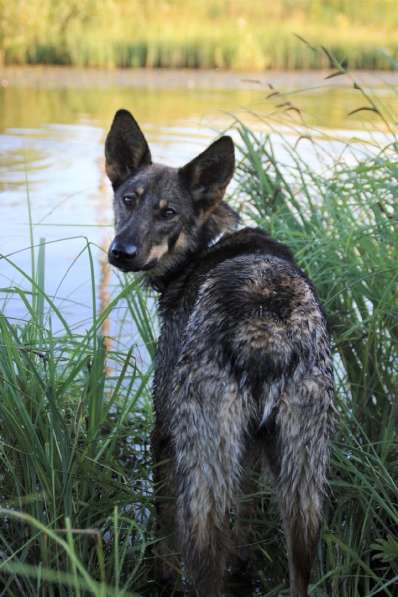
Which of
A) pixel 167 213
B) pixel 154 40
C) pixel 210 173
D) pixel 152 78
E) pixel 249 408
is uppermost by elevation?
pixel 154 40

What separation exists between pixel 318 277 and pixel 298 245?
466 millimetres

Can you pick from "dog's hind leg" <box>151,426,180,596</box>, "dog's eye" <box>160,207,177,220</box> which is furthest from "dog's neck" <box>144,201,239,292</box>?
"dog's hind leg" <box>151,426,180,596</box>

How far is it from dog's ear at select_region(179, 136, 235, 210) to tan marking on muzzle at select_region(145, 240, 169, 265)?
249 millimetres

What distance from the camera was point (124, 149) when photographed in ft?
11.4

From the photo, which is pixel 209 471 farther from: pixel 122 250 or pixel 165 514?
pixel 122 250

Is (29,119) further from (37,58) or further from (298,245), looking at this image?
(298,245)

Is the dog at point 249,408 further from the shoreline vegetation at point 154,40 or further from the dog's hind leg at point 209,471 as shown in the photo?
the shoreline vegetation at point 154,40

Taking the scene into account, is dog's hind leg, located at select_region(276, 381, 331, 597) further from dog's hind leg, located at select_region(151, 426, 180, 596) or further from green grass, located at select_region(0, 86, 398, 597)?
dog's hind leg, located at select_region(151, 426, 180, 596)

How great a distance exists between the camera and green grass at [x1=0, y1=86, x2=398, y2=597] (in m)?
2.52

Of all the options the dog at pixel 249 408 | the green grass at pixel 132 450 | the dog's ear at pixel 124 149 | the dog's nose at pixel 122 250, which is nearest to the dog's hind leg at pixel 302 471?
the dog at pixel 249 408

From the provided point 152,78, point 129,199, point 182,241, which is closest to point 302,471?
Result: point 182,241

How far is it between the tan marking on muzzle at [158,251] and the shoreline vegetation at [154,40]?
36.0ft

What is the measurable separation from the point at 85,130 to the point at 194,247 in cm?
706

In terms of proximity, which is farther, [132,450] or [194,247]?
[132,450]
